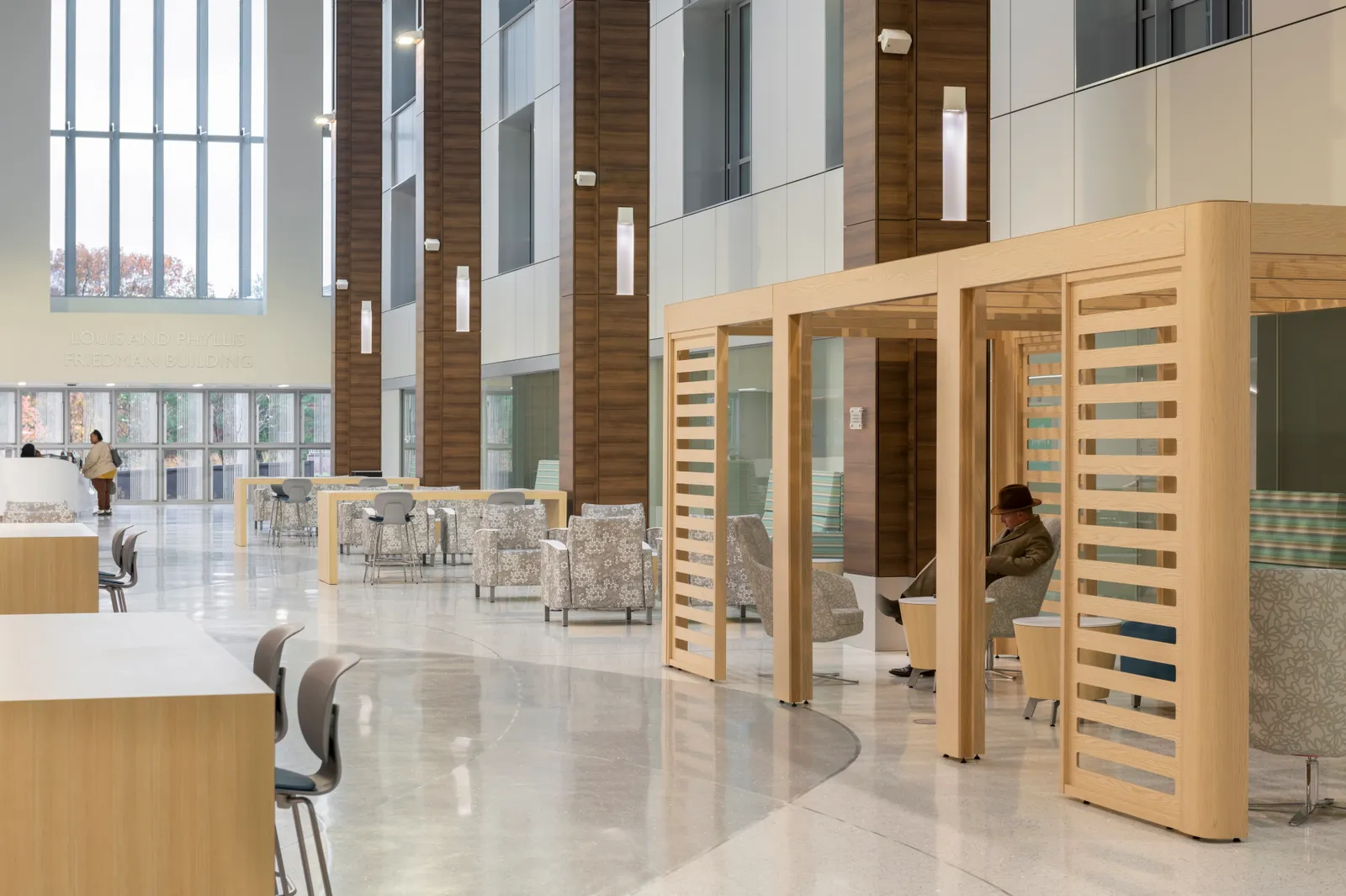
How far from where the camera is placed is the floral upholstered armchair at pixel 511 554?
13.1 meters

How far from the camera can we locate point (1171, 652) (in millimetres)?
5262

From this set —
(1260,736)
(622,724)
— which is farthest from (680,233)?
(1260,736)

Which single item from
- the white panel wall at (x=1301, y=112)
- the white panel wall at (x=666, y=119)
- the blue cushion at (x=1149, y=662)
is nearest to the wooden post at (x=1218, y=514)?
the blue cushion at (x=1149, y=662)

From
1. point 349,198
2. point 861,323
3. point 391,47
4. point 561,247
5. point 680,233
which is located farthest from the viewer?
point 391,47

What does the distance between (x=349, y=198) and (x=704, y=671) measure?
18.5 meters

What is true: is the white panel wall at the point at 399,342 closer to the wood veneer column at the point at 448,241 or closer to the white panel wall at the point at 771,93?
the wood veneer column at the point at 448,241

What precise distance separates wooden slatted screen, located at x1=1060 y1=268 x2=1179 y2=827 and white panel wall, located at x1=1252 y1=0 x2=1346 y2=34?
119 inches

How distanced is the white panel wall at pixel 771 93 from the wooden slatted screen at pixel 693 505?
575cm

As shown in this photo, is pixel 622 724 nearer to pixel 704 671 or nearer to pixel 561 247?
pixel 704 671

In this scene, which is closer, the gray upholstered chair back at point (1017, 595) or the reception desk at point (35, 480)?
the gray upholstered chair back at point (1017, 595)

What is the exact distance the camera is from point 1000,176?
36.1ft

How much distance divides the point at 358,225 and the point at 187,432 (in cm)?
900

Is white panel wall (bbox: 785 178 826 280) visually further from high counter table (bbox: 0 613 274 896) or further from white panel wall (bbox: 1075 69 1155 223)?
high counter table (bbox: 0 613 274 896)

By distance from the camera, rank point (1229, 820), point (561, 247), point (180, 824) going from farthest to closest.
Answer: point (561, 247)
point (1229, 820)
point (180, 824)
